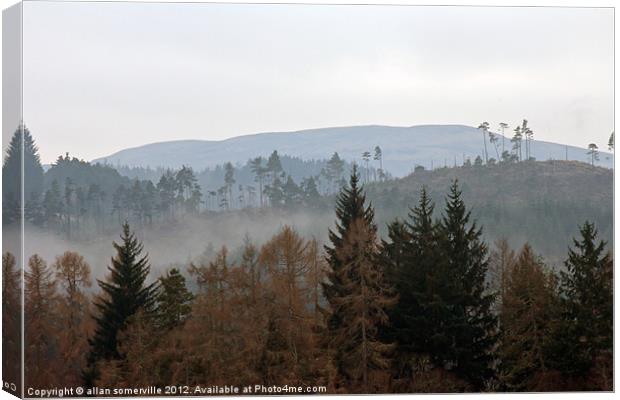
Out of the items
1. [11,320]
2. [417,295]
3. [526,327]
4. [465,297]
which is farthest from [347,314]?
[11,320]

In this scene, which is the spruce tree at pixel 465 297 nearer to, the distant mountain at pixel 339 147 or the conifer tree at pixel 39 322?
the distant mountain at pixel 339 147

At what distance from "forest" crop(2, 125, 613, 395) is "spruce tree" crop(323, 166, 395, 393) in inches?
1.1

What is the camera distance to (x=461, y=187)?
23.7 meters

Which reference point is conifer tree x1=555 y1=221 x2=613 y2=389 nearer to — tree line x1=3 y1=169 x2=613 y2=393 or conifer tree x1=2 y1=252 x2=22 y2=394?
tree line x1=3 y1=169 x2=613 y2=393

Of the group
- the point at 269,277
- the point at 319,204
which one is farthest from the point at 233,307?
the point at 319,204

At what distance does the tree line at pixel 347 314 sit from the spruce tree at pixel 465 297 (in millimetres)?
26

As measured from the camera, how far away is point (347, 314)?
2345 centimetres

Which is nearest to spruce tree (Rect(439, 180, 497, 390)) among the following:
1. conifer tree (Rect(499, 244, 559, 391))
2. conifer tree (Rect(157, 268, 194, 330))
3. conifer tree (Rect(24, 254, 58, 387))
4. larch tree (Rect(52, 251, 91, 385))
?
conifer tree (Rect(499, 244, 559, 391))

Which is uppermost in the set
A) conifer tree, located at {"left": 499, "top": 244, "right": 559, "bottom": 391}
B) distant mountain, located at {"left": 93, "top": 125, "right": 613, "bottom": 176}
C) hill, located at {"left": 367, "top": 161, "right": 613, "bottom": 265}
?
distant mountain, located at {"left": 93, "top": 125, "right": 613, "bottom": 176}

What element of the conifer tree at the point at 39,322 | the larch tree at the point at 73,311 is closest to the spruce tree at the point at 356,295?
the larch tree at the point at 73,311

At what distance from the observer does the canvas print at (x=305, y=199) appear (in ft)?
74.4

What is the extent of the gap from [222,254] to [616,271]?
25.4ft

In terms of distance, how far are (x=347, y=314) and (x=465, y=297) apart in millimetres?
2320

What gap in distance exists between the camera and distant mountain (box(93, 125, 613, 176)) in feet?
75.7
